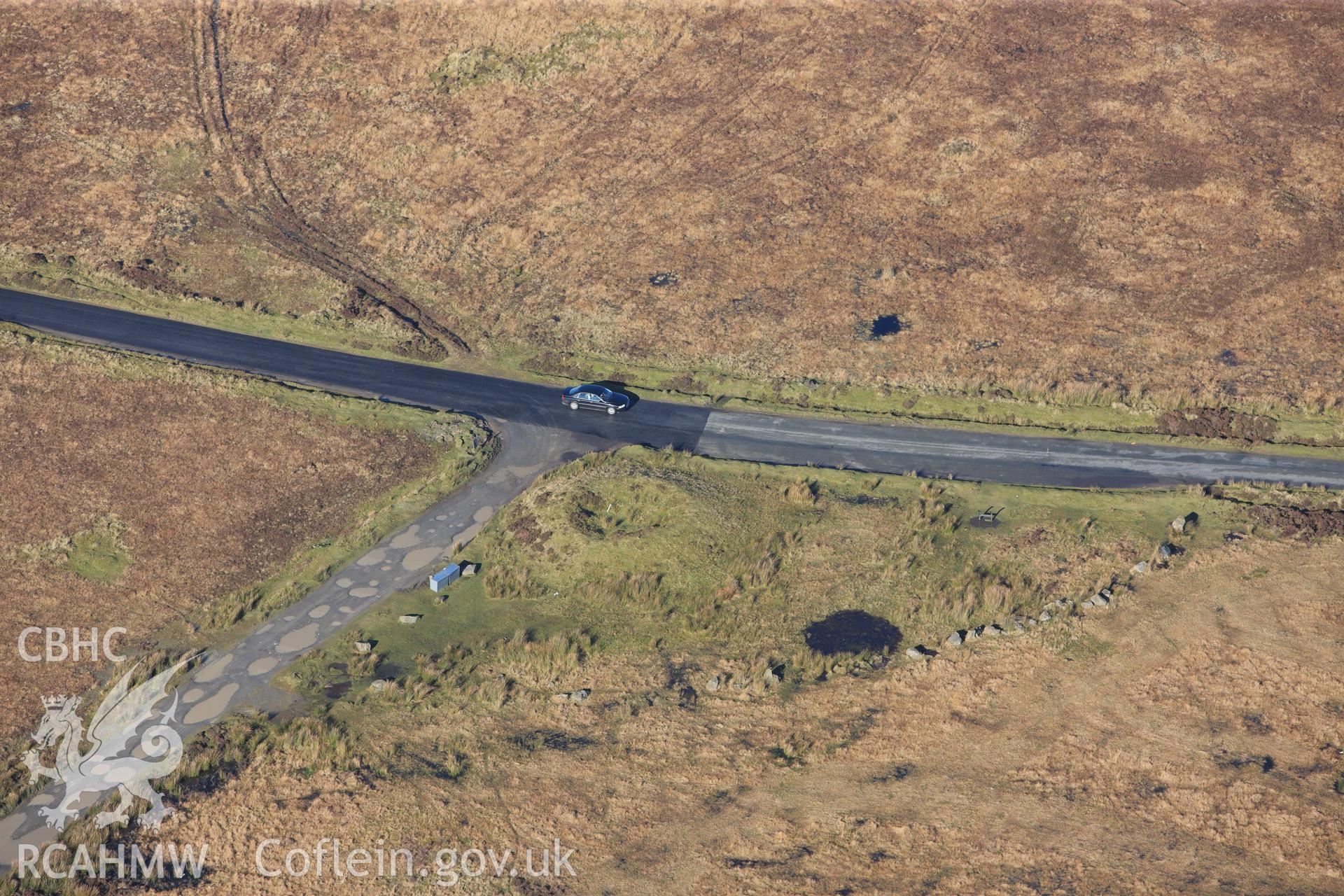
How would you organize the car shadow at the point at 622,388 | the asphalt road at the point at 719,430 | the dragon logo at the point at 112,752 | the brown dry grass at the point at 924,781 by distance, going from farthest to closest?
the car shadow at the point at 622,388 < the asphalt road at the point at 719,430 < the dragon logo at the point at 112,752 < the brown dry grass at the point at 924,781

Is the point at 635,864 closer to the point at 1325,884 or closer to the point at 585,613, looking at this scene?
the point at 585,613

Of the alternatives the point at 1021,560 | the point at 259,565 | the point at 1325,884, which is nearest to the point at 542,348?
the point at 259,565

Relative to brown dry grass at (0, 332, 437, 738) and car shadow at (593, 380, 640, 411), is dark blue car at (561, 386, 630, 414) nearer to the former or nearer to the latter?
car shadow at (593, 380, 640, 411)

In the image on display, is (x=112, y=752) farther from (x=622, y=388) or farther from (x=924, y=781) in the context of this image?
(x=622, y=388)

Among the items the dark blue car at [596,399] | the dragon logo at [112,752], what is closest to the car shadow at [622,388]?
the dark blue car at [596,399]

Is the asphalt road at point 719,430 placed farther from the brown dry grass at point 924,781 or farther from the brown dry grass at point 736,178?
the brown dry grass at point 924,781
